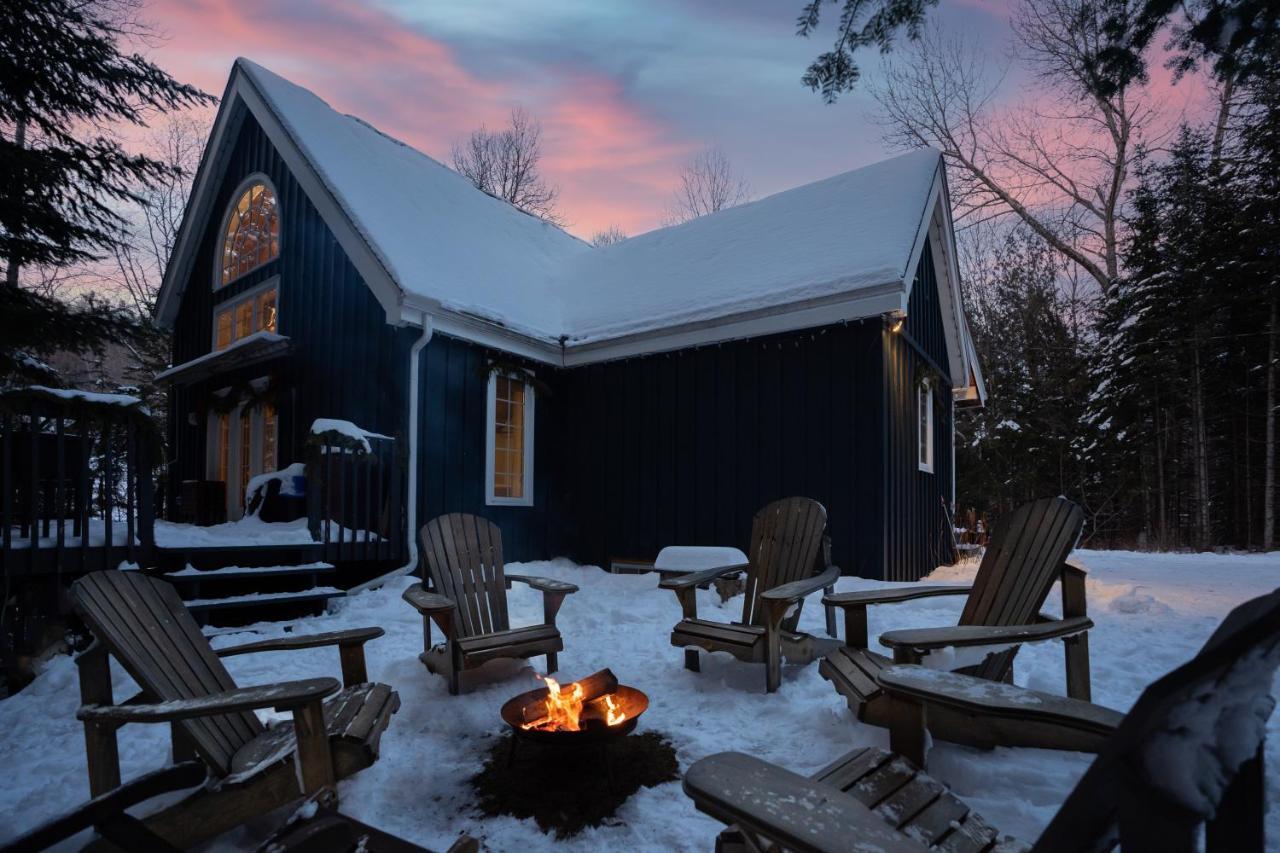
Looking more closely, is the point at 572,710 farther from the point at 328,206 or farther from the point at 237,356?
the point at 237,356

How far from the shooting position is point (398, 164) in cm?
948

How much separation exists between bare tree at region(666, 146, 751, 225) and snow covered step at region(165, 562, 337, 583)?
19.0 metres

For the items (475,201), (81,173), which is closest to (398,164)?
(475,201)

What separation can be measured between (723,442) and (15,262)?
25.7ft

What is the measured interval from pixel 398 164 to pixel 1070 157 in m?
15.9

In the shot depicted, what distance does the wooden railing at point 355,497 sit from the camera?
5.55 metres

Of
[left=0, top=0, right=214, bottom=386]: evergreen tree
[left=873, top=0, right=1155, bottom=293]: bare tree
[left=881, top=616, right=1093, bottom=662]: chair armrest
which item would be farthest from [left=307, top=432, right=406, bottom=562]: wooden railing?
[left=873, top=0, right=1155, bottom=293]: bare tree

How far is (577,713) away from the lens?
2646 mm

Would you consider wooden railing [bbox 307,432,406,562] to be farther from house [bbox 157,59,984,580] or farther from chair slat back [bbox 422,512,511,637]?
chair slat back [bbox 422,512,511,637]

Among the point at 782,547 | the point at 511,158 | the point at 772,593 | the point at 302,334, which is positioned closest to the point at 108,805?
the point at 772,593

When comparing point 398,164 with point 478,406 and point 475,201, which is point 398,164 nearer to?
point 475,201

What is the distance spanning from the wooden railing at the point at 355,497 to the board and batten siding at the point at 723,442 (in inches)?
93.8

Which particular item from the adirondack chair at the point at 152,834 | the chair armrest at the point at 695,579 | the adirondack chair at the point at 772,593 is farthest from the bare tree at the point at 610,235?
the adirondack chair at the point at 152,834

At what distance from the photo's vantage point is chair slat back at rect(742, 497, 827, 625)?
387 cm
